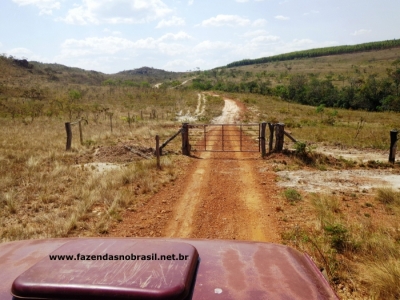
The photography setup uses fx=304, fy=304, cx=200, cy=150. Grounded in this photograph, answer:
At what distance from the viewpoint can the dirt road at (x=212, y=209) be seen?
6.35 m

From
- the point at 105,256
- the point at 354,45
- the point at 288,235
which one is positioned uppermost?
the point at 354,45

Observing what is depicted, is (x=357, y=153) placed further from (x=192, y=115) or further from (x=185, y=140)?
(x=192, y=115)

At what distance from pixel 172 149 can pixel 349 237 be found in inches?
386

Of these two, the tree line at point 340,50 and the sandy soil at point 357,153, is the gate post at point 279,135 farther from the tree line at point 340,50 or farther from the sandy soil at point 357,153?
the tree line at point 340,50

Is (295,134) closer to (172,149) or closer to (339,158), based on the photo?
(339,158)

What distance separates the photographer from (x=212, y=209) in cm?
747

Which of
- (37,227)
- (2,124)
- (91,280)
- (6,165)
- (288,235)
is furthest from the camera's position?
(2,124)

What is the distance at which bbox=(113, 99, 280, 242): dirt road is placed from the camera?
6.35 metres

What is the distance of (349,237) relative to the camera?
5.54m

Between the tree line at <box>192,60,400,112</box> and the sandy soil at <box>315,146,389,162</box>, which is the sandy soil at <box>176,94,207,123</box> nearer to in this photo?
the sandy soil at <box>315,146,389,162</box>

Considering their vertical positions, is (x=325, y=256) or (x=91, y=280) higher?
(x=91, y=280)

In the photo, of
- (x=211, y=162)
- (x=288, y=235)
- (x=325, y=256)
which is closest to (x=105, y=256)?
(x=325, y=256)


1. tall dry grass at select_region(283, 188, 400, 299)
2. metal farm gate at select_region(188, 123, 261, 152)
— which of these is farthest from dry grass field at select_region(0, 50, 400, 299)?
metal farm gate at select_region(188, 123, 261, 152)

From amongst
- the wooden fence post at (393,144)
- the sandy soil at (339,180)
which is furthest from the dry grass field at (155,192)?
the wooden fence post at (393,144)
